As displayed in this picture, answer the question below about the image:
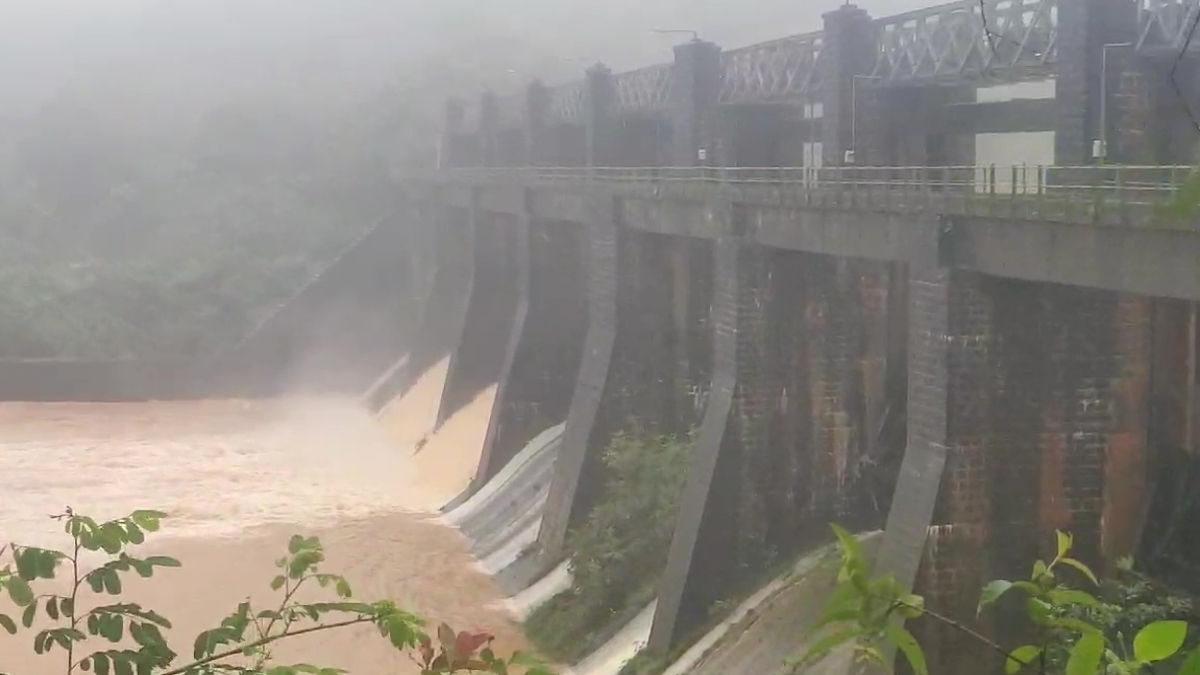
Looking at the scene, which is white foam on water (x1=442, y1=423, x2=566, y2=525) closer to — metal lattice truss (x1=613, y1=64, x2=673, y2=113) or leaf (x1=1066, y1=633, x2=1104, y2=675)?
metal lattice truss (x1=613, y1=64, x2=673, y2=113)

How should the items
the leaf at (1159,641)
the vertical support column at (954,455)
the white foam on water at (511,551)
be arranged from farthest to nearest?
the white foam on water at (511,551)
the vertical support column at (954,455)
the leaf at (1159,641)

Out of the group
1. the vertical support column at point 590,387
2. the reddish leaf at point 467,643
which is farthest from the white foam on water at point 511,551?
the reddish leaf at point 467,643

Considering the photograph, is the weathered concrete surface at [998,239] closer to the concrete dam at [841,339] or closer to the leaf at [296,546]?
Result: the concrete dam at [841,339]

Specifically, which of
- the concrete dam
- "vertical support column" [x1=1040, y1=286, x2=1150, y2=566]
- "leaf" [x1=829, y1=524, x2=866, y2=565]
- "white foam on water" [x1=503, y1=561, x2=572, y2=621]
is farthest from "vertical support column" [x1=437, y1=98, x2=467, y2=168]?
"leaf" [x1=829, y1=524, x2=866, y2=565]

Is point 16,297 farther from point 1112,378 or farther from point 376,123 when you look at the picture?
point 1112,378

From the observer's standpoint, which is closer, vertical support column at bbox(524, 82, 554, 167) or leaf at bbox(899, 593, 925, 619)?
leaf at bbox(899, 593, 925, 619)

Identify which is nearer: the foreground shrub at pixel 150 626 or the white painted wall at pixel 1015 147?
the foreground shrub at pixel 150 626

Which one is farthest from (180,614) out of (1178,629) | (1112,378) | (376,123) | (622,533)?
(376,123)
